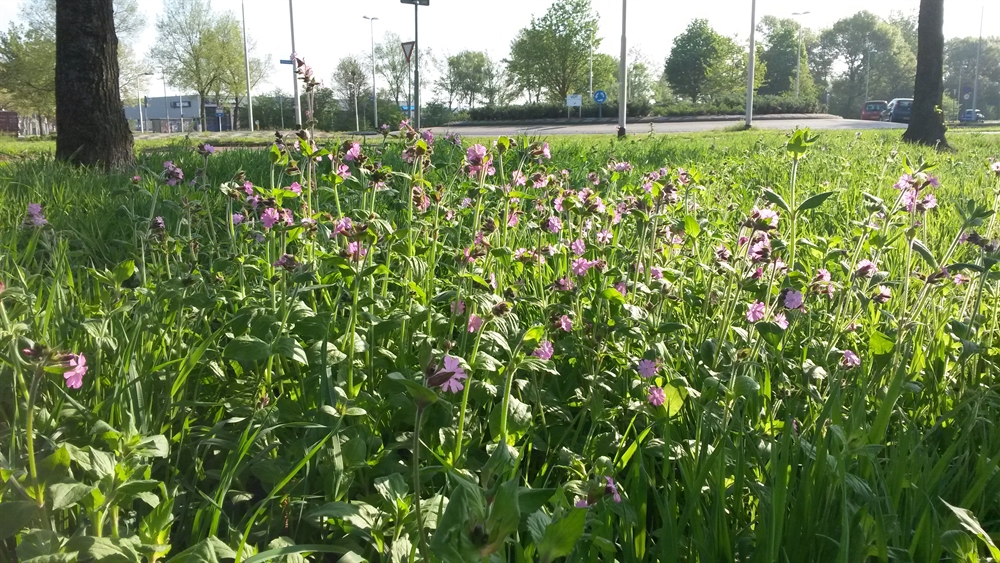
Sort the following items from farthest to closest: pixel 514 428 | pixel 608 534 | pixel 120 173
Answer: pixel 120 173
pixel 514 428
pixel 608 534

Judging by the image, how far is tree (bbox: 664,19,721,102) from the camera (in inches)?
2625

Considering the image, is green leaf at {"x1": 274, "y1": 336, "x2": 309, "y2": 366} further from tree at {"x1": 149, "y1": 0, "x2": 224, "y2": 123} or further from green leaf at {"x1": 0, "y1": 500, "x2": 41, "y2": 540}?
tree at {"x1": 149, "y1": 0, "x2": 224, "y2": 123}

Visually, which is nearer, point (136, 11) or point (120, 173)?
point (120, 173)

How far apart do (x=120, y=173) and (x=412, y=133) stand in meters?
3.80

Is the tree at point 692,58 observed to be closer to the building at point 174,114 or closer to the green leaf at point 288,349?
the building at point 174,114

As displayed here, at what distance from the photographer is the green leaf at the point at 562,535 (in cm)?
82

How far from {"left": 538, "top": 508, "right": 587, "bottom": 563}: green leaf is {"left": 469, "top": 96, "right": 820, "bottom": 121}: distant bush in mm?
46210

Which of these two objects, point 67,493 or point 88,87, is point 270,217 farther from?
point 88,87

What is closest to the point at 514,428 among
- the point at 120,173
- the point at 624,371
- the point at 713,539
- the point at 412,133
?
the point at 713,539

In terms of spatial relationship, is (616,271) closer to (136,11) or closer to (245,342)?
(245,342)

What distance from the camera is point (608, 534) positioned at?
3.83ft

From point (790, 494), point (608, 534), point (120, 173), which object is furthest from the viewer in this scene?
point (120, 173)

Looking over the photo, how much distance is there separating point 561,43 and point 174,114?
47.8 meters

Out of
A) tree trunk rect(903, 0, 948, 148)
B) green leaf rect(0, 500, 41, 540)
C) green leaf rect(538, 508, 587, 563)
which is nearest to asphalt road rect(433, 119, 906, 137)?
tree trunk rect(903, 0, 948, 148)
